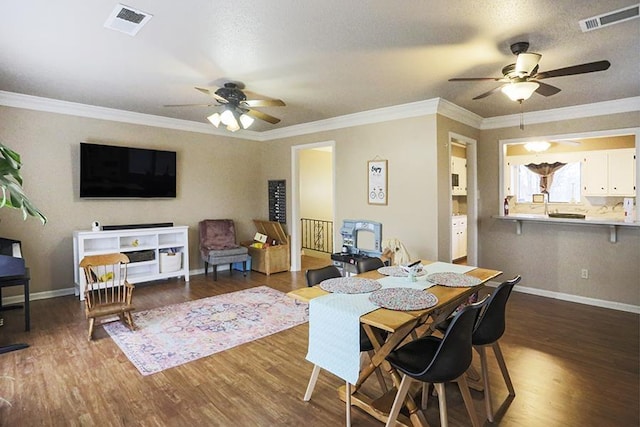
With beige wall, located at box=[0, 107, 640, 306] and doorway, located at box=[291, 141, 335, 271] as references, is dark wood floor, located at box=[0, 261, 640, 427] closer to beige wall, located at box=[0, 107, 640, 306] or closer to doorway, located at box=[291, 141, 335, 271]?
beige wall, located at box=[0, 107, 640, 306]

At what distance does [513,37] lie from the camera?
2629 millimetres

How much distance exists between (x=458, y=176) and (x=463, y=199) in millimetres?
818

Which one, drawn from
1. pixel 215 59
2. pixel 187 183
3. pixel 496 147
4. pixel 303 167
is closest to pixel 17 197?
pixel 215 59

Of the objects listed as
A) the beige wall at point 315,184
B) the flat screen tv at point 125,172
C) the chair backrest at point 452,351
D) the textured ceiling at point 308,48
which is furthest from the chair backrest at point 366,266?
the beige wall at point 315,184

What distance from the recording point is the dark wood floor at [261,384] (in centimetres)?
221

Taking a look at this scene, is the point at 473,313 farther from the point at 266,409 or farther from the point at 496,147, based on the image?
the point at 496,147

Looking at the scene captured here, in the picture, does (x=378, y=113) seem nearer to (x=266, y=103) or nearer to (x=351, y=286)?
(x=266, y=103)

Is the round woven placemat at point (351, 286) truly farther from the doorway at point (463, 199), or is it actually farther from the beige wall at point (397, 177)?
the doorway at point (463, 199)

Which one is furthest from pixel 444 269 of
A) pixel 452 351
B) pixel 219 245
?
pixel 219 245

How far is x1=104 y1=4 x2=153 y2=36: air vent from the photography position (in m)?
2.31

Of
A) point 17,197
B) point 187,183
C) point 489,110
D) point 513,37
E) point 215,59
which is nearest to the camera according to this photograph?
point 17,197

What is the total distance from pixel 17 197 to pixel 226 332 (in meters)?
2.18

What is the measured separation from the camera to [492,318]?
7.36ft

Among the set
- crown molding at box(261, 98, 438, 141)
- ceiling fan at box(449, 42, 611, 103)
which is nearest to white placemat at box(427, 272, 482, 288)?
ceiling fan at box(449, 42, 611, 103)
